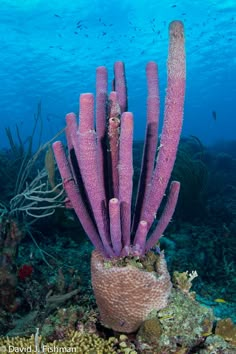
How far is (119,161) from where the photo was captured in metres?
2.59

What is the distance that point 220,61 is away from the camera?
35.0m

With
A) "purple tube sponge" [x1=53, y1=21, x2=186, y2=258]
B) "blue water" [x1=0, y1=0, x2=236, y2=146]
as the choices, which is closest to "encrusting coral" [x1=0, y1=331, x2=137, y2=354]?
"purple tube sponge" [x1=53, y1=21, x2=186, y2=258]

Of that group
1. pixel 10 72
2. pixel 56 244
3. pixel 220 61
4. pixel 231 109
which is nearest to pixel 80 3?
pixel 10 72

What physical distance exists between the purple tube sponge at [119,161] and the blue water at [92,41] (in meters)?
12.9

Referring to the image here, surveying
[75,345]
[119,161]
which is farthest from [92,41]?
[75,345]

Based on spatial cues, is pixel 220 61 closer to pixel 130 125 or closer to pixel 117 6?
pixel 117 6

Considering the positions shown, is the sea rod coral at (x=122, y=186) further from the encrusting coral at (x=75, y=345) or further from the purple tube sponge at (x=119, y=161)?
the encrusting coral at (x=75, y=345)

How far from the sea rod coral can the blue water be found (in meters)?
13.0

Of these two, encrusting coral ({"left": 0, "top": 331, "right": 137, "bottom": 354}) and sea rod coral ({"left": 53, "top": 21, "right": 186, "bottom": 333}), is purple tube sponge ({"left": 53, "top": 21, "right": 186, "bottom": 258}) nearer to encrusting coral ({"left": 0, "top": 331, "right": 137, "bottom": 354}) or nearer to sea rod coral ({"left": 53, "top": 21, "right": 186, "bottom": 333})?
sea rod coral ({"left": 53, "top": 21, "right": 186, "bottom": 333})

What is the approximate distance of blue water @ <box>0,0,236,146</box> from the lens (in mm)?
22938

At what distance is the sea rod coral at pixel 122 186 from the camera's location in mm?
2494

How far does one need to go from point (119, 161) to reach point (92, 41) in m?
29.5

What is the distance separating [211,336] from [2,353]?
73.4 inches

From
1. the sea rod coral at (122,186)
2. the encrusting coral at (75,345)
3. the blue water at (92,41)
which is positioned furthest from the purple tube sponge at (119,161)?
the blue water at (92,41)
